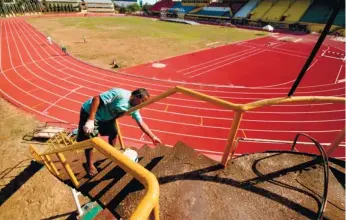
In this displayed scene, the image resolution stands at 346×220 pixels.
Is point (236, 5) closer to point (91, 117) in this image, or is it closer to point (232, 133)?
point (91, 117)

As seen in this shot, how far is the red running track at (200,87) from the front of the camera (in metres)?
9.82

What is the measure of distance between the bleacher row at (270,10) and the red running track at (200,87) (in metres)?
19.4

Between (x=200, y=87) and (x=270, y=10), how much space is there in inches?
1739

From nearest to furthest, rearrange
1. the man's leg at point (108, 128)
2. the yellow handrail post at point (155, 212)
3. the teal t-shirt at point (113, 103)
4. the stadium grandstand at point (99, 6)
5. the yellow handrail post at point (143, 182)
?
the yellow handrail post at point (143, 182) < the yellow handrail post at point (155, 212) < the teal t-shirt at point (113, 103) < the man's leg at point (108, 128) < the stadium grandstand at point (99, 6)

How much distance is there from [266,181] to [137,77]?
14.1m

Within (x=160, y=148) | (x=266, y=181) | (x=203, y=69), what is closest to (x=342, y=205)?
(x=266, y=181)

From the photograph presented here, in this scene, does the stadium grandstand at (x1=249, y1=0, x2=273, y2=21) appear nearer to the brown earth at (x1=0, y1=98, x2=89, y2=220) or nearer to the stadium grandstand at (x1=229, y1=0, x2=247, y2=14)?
the stadium grandstand at (x1=229, y1=0, x2=247, y2=14)

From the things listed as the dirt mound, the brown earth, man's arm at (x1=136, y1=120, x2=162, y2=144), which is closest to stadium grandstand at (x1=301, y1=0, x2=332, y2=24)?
the dirt mound

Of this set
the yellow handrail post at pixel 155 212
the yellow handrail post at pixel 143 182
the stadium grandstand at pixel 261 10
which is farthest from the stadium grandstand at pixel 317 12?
the yellow handrail post at pixel 155 212

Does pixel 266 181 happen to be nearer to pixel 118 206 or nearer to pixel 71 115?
pixel 118 206

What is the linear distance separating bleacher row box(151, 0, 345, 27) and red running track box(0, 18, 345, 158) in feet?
Answer: 63.7

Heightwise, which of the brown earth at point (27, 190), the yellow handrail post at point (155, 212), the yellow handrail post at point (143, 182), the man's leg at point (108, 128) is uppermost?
the yellow handrail post at point (143, 182)

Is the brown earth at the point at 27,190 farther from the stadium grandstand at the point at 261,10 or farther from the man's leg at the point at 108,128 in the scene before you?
the stadium grandstand at the point at 261,10

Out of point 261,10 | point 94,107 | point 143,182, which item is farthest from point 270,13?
point 143,182
